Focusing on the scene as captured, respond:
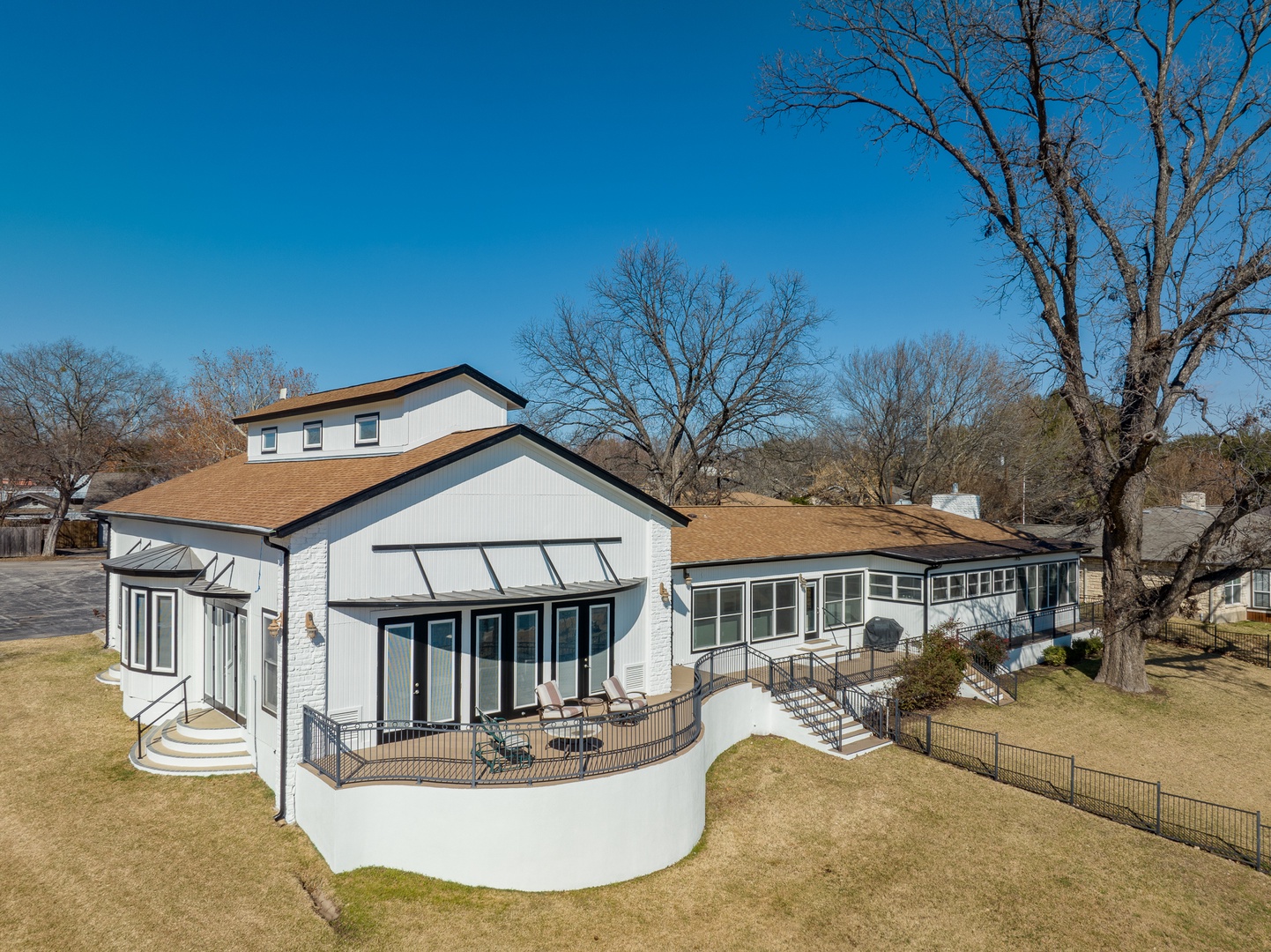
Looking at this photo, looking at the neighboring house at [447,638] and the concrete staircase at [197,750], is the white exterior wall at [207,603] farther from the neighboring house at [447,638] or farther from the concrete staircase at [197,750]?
the concrete staircase at [197,750]

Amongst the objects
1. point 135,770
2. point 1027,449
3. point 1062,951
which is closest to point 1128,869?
point 1062,951

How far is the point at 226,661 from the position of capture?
14914 millimetres

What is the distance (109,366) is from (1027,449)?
6562 centimetres

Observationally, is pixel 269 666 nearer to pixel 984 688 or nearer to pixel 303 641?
pixel 303 641

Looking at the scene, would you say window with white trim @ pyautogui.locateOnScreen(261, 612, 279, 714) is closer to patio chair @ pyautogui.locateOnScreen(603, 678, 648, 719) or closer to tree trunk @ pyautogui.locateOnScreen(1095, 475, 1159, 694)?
patio chair @ pyautogui.locateOnScreen(603, 678, 648, 719)

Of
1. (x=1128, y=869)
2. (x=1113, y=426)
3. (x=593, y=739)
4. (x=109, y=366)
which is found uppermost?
(x=109, y=366)

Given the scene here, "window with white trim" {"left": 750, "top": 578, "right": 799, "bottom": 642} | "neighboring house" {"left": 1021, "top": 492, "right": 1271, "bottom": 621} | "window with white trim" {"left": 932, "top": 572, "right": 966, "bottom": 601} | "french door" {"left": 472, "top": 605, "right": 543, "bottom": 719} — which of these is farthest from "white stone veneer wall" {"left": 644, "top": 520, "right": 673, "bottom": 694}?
"neighboring house" {"left": 1021, "top": 492, "right": 1271, "bottom": 621}

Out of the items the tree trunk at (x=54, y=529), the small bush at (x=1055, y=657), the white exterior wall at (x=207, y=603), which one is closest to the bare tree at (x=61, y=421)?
the tree trunk at (x=54, y=529)

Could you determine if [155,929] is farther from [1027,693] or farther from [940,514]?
[940,514]

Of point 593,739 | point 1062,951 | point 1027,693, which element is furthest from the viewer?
point 1027,693

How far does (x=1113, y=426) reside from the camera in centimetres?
2138

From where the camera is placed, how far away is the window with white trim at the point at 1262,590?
32312 mm

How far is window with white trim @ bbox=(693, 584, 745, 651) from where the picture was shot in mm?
19328

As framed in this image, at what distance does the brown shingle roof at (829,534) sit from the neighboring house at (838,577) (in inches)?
2.6
